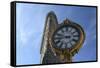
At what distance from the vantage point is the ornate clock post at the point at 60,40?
2.20m

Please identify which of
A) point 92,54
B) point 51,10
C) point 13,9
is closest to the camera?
point 13,9

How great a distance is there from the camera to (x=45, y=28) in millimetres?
2188

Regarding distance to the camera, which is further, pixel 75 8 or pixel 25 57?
pixel 75 8

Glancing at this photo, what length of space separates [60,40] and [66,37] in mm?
65

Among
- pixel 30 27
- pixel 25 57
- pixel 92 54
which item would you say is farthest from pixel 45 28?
pixel 92 54

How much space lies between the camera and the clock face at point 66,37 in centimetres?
225

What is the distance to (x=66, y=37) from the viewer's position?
2.28 meters

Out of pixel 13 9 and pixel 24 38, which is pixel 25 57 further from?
pixel 13 9

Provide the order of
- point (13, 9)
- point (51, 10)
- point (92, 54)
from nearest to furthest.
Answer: point (13, 9) → point (51, 10) → point (92, 54)

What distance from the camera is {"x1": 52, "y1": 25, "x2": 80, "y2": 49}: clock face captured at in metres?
2.25

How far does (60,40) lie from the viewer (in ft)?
7.42
